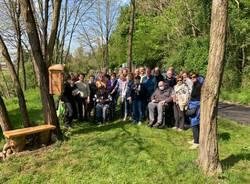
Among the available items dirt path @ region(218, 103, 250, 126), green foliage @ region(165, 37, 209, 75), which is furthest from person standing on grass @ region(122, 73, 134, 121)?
green foliage @ region(165, 37, 209, 75)

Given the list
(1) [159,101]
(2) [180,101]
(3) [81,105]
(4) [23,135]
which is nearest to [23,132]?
(4) [23,135]

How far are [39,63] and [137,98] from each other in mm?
3787

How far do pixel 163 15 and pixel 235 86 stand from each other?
1252 cm

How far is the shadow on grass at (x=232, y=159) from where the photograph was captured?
673 cm

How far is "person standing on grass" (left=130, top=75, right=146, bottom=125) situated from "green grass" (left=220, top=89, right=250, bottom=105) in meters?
8.83

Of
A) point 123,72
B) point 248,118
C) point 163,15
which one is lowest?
point 248,118

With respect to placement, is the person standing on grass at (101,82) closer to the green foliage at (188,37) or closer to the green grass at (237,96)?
the green grass at (237,96)

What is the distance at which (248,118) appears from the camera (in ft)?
44.2

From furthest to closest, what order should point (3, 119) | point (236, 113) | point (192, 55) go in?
1. point (192, 55)
2. point (236, 113)
3. point (3, 119)

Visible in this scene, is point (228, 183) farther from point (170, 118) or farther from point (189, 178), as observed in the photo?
point (170, 118)

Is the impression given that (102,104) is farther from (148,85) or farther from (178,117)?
(178,117)

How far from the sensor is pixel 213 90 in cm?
605

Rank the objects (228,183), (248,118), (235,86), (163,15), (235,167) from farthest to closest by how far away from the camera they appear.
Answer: (163,15)
(235,86)
(248,118)
(235,167)
(228,183)

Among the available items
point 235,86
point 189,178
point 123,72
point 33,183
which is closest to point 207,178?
point 189,178
